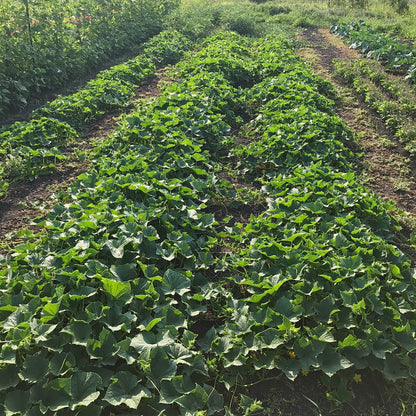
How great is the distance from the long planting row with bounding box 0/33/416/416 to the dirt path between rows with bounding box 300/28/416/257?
0.89m

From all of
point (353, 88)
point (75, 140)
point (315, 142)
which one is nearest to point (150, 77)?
point (75, 140)

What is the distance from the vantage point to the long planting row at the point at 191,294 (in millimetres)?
2598

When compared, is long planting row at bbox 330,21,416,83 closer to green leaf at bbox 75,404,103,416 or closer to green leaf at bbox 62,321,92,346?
Answer: green leaf at bbox 62,321,92,346

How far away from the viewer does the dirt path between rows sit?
5.57 metres

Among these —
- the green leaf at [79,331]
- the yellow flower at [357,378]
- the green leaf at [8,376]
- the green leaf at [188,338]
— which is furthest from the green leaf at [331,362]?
the green leaf at [8,376]

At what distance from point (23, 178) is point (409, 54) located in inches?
449

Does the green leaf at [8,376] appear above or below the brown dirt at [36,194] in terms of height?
above

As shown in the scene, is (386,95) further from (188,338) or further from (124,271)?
(188,338)

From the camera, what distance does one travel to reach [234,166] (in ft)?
20.4

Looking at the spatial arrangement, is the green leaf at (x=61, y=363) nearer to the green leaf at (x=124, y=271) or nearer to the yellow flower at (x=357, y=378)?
the green leaf at (x=124, y=271)

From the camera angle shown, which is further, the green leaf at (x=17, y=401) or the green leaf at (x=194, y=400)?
the green leaf at (x=194, y=400)

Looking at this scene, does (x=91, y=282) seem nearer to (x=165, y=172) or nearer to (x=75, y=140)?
(x=165, y=172)

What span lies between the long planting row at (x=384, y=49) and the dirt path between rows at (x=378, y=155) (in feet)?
6.46

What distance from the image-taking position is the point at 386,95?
914 cm
